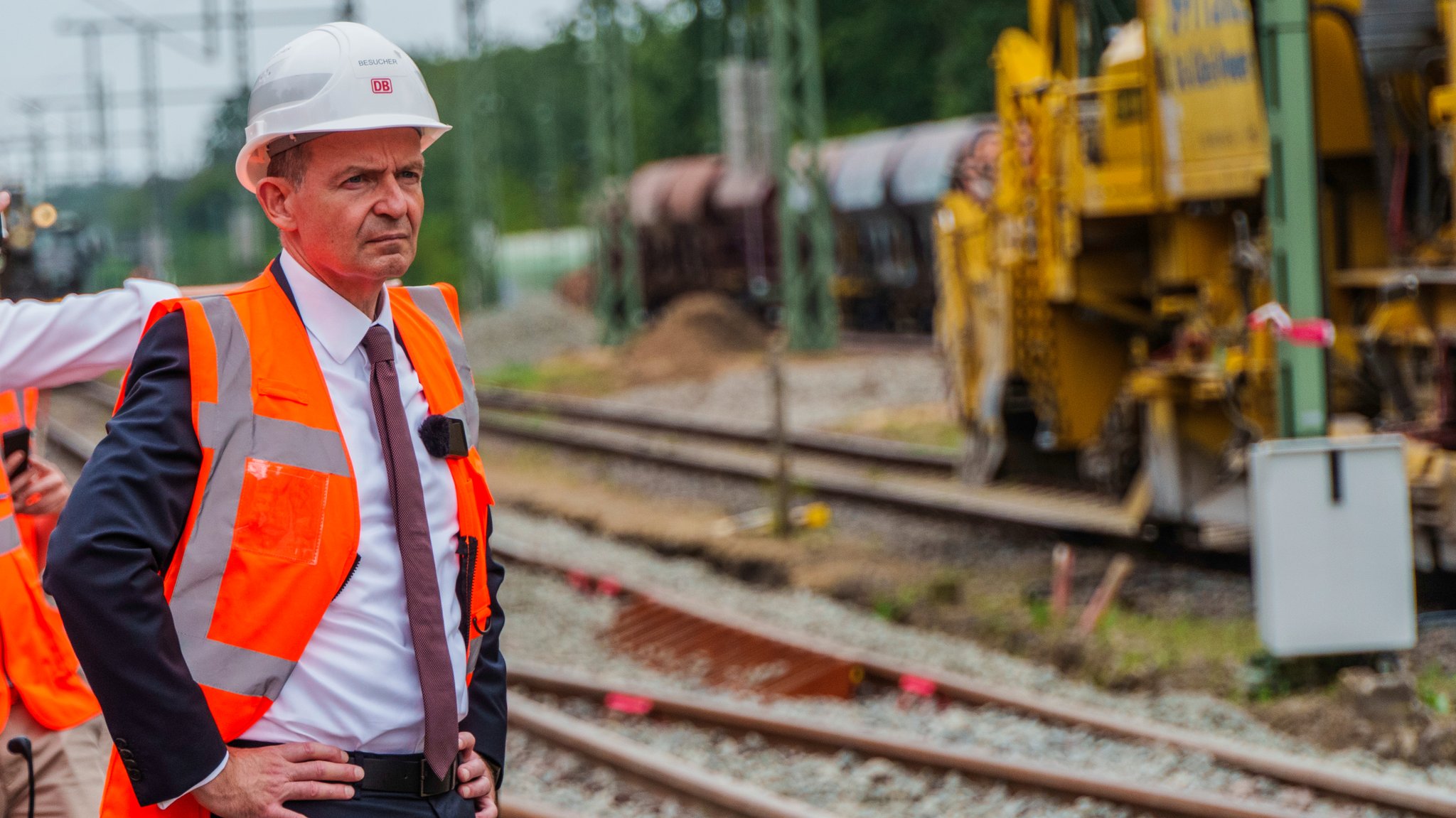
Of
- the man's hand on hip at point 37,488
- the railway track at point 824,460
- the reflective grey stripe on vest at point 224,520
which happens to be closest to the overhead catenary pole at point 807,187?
the railway track at point 824,460

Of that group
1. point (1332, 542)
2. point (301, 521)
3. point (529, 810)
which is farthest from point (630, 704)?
point (301, 521)

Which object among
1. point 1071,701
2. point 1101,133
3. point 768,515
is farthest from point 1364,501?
point 768,515

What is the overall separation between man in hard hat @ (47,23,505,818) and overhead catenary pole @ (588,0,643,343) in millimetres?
28653

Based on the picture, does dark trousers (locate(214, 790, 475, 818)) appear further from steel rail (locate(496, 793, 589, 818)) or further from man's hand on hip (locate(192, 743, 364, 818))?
steel rail (locate(496, 793, 589, 818))

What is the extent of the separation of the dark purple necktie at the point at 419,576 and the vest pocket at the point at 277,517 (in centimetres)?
13

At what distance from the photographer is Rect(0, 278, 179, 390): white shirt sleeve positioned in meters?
2.84

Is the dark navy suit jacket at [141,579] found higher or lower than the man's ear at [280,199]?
lower

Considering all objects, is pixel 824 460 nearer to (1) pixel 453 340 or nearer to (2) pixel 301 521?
(1) pixel 453 340

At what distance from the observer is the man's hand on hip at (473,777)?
2.38 m

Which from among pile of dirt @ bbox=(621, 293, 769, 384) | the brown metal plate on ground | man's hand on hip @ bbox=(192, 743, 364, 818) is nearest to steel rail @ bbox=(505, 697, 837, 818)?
the brown metal plate on ground

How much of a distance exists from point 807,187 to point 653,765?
21.9m

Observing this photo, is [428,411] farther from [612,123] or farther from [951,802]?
[612,123]

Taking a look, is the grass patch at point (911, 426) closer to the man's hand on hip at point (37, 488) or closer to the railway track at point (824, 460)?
the railway track at point (824, 460)

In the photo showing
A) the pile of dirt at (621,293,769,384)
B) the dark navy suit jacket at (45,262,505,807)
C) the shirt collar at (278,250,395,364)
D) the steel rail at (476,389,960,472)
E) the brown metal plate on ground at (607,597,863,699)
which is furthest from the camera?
the pile of dirt at (621,293,769,384)
